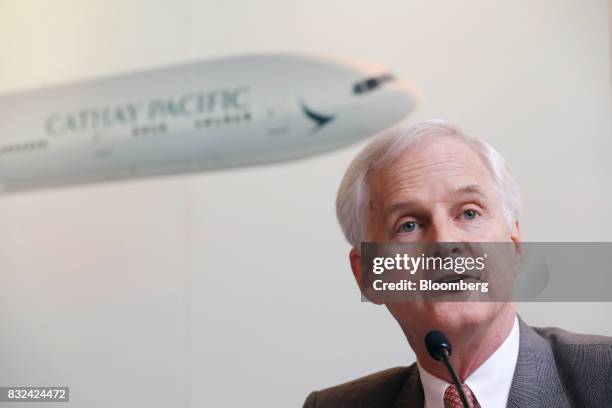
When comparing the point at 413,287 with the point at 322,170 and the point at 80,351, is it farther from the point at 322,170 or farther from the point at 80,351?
the point at 80,351

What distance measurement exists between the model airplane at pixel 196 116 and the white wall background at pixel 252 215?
0.04 meters

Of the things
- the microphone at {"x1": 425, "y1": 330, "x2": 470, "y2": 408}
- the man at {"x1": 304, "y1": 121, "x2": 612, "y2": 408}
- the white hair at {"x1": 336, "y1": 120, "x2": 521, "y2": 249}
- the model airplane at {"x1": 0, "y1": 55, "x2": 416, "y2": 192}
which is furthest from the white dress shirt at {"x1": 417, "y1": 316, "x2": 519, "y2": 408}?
the model airplane at {"x1": 0, "y1": 55, "x2": 416, "y2": 192}

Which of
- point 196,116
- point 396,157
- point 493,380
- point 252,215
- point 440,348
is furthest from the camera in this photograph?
point 196,116

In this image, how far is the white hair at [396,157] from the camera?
52.5 inches

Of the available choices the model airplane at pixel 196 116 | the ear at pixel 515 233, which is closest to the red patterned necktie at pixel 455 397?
the ear at pixel 515 233

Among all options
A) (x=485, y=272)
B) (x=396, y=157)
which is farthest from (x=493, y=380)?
(x=396, y=157)

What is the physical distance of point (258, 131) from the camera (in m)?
1.80

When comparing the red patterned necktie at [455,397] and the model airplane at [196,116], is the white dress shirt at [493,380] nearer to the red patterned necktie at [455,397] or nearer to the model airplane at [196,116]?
the red patterned necktie at [455,397]

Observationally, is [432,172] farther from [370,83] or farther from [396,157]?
[370,83]

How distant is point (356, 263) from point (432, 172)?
235 mm

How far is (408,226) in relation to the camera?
1310mm

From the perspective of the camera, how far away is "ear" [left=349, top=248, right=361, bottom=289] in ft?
4.64

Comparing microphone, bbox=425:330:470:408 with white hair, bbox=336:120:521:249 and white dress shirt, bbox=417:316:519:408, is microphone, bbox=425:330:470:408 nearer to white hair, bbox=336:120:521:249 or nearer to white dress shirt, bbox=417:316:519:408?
white dress shirt, bbox=417:316:519:408

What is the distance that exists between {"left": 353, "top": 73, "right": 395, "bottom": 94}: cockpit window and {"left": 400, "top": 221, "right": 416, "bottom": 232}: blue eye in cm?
45
